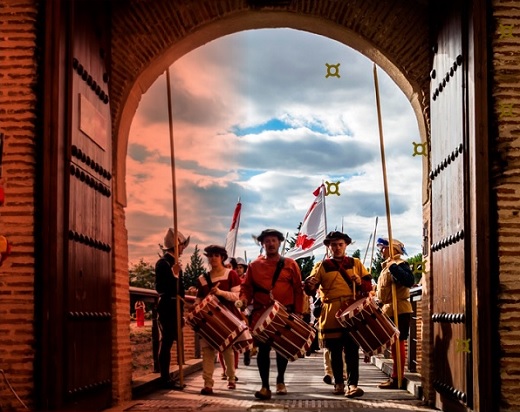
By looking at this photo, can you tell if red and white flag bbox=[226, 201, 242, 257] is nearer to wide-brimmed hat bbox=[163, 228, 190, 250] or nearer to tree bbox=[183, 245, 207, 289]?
wide-brimmed hat bbox=[163, 228, 190, 250]

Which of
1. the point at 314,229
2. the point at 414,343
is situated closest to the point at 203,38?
the point at 414,343

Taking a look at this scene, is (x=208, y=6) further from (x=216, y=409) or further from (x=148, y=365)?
(x=148, y=365)

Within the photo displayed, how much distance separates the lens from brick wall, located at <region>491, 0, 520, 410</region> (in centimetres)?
689

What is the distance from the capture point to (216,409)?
27.7 feet

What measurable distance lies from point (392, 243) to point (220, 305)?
6.06 ft

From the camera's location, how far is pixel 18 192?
704cm

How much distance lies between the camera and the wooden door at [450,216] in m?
7.38

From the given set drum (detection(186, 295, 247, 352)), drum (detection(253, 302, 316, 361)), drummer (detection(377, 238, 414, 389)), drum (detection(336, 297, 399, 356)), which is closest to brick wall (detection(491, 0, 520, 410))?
drum (detection(336, 297, 399, 356))

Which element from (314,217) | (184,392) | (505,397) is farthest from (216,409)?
(314,217)

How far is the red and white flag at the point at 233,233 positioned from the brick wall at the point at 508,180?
33.5 ft

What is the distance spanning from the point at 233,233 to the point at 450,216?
9495 millimetres

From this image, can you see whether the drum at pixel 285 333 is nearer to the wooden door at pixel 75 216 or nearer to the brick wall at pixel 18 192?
the wooden door at pixel 75 216

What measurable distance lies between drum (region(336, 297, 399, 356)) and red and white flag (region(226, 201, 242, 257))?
25.3ft

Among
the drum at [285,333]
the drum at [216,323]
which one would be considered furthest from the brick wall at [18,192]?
the drum at [216,323]
